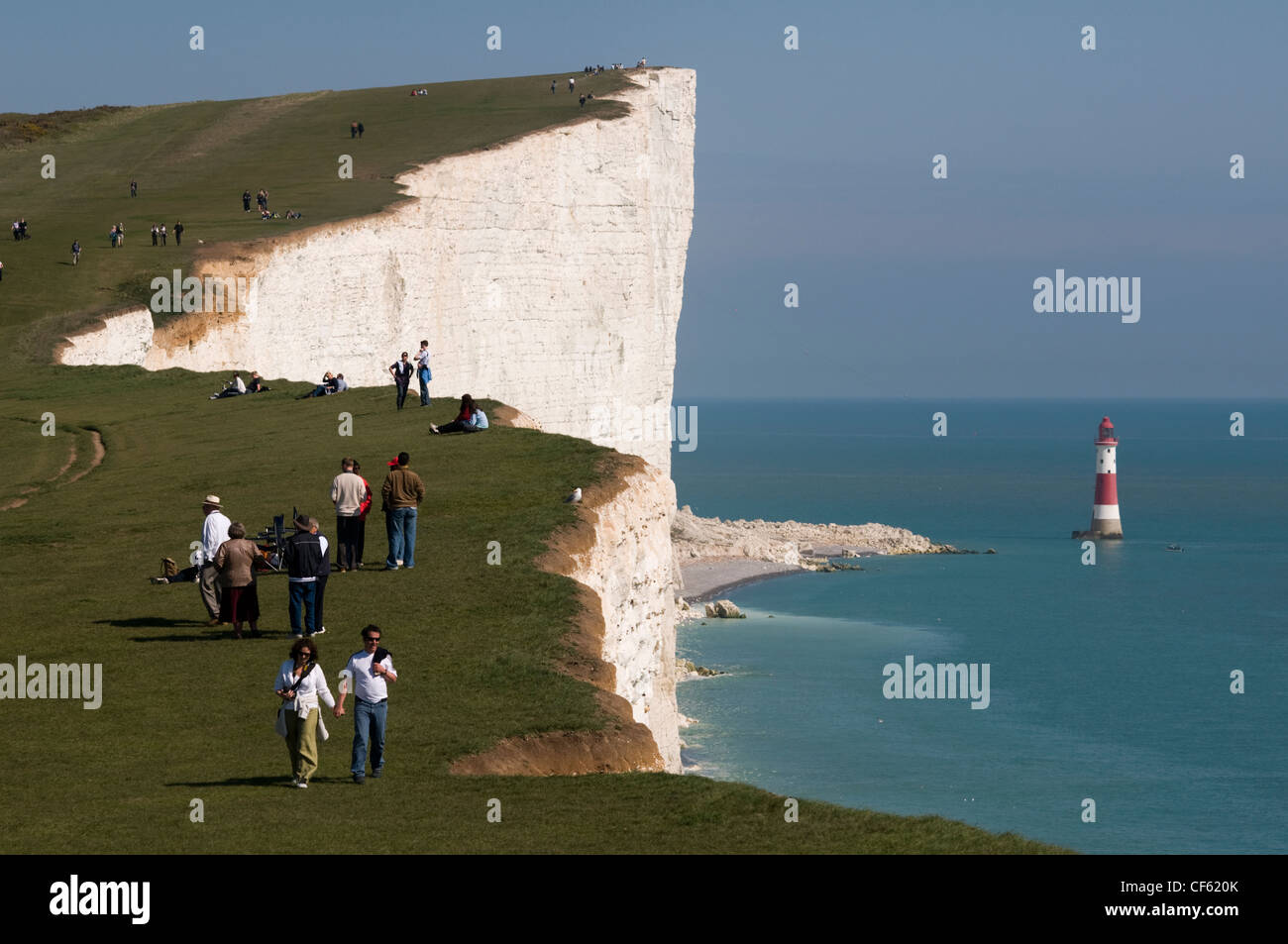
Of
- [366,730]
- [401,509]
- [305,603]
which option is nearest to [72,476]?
[401,509]

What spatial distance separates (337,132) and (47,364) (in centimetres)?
4923

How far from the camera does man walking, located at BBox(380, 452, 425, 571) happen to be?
1043 inches

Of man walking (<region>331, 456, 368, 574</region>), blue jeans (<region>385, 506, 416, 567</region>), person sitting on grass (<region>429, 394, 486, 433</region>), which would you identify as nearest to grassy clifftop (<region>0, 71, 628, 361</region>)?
person sitting on grass (<region>429, 394, 486, 433</region>)

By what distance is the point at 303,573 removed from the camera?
74.0 feet

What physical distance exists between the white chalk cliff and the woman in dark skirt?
3595 cm

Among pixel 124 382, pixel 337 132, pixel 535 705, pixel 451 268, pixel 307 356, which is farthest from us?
pixel 337 132

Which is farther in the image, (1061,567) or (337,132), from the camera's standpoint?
(1061,567)

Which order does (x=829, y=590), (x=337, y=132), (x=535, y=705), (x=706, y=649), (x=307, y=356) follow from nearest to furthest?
(x=535, y=705)
(x=307, y=356)
(x=706, y=649)
(x=337, y=132)
(x=829, y=590)

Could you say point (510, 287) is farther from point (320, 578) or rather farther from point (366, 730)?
point (366, 730)

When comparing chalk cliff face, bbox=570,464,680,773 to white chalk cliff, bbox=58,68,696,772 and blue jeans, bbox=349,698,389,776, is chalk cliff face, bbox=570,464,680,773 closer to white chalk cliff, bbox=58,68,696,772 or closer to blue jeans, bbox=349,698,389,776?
blue jeans, bbox=349,698,389,776

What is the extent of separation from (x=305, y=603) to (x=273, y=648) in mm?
940

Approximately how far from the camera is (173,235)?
68.4m

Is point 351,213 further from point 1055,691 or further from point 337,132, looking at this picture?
point 1055,691
